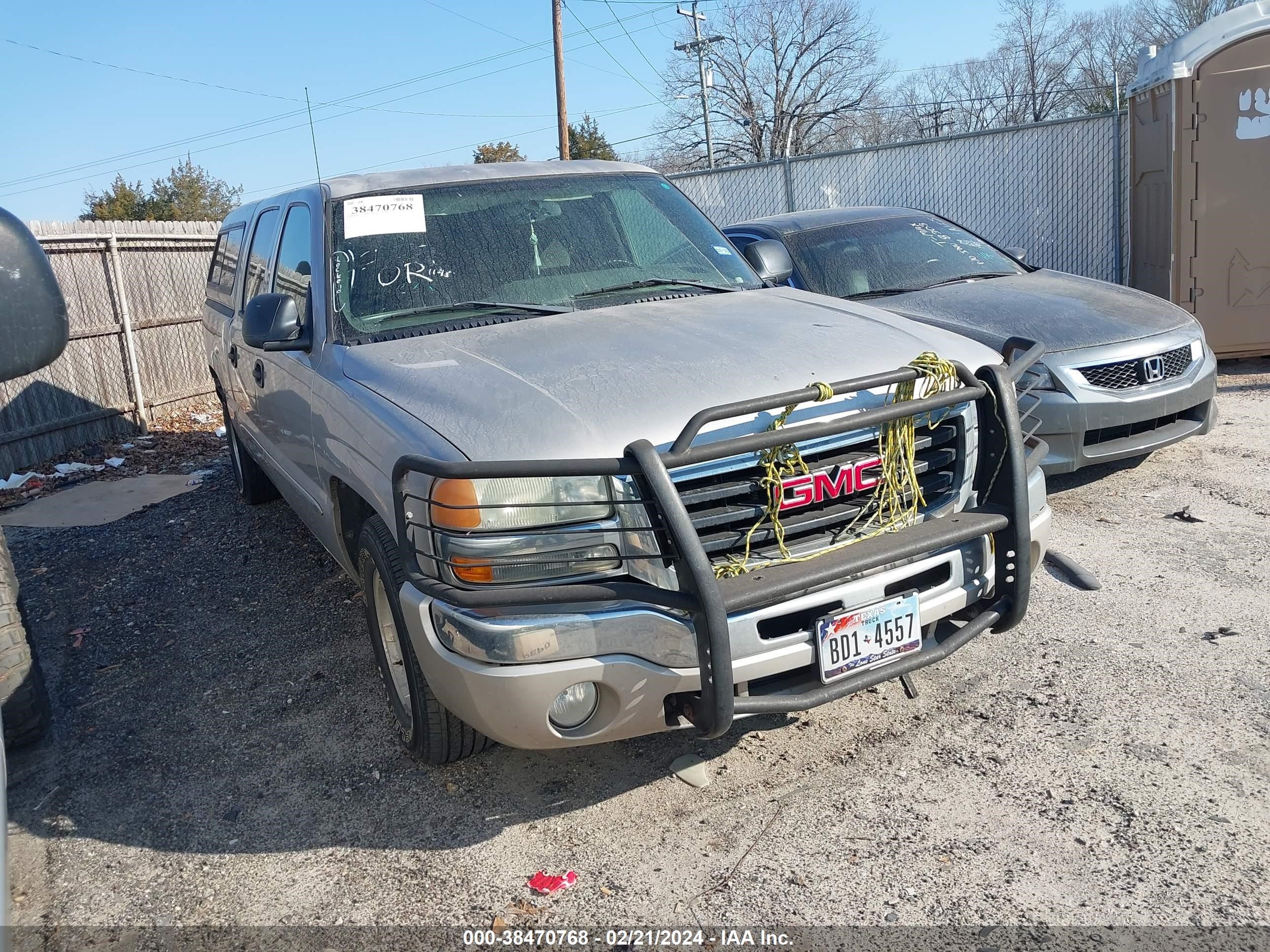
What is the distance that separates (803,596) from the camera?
2.77m

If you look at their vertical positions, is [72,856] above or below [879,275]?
below

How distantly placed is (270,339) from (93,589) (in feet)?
9.26

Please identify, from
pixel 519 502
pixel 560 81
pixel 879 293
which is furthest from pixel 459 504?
pixel 560 81

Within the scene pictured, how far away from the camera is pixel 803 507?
9.47 ft

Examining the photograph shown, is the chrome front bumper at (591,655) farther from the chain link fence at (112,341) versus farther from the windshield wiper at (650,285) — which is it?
the chain link fence at (112,341)

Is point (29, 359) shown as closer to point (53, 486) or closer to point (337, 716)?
point (337, 716)

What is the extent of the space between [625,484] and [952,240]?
5.25 m

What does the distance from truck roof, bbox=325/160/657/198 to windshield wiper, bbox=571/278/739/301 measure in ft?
2.22

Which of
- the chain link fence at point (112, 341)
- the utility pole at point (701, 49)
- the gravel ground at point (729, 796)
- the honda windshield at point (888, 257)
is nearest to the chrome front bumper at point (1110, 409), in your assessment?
the gravel ground at point (729, 796)

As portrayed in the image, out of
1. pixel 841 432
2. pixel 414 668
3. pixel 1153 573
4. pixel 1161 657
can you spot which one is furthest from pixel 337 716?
pixel 1153 573

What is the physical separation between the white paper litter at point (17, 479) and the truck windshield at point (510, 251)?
615cm

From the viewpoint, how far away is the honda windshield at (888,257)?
6660mm

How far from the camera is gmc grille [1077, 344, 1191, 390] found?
5.38m

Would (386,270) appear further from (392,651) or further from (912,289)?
(912,289)
